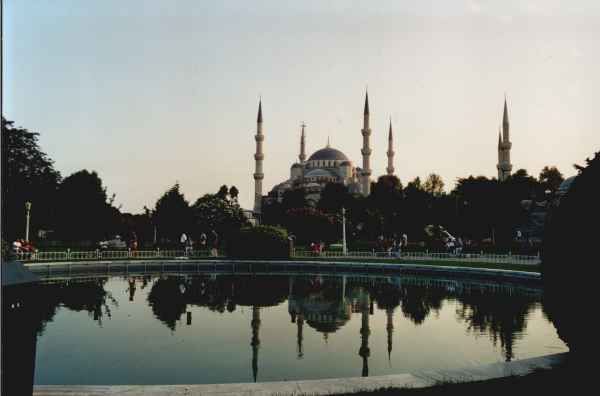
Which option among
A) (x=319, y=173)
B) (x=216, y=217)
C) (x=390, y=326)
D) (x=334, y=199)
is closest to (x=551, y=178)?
(x=334, y=199)

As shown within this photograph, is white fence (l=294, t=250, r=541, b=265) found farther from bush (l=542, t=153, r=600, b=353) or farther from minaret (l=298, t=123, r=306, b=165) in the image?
minaret (l=298, t=123, r=306, b=165)

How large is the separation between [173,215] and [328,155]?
2369 inches

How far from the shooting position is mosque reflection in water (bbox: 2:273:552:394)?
200 inches

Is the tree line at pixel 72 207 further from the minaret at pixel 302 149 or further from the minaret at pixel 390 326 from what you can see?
the minaret at pixel 302 149

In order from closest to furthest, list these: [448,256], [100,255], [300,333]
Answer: [300,333]
[100,255]
[448,256]

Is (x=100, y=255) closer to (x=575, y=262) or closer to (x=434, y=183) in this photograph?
(x=575, y=262)

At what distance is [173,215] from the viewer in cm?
5575

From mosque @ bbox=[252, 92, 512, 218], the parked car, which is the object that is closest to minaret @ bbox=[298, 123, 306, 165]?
mosque @ bbox=[252, 92, 512, 218]

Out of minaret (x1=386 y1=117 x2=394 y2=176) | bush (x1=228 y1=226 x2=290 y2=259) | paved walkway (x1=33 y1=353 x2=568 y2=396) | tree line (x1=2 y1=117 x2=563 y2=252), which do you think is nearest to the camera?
paved walkway (x1=33 y1=353 x2=568 y2=396)

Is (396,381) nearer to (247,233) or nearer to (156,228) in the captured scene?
(247,233)

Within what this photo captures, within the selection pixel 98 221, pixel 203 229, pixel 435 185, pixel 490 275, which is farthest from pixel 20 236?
pixel 435 185

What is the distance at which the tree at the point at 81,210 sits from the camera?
154 feet

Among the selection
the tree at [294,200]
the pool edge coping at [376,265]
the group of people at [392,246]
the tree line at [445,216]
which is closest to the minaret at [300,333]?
the pool edge coping at [376,265]

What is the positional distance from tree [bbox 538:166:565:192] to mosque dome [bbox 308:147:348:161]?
159ft
